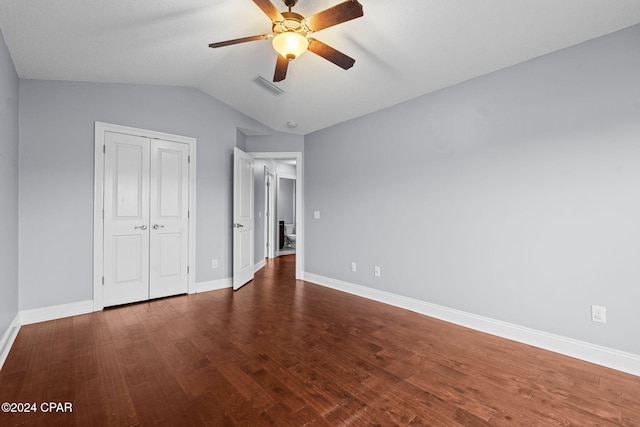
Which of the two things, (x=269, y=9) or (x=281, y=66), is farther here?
(x=281, y=66)

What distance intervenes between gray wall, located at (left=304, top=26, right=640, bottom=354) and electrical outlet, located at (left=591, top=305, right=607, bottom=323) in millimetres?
35

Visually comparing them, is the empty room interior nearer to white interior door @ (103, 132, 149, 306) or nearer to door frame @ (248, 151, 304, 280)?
white interior door @ (103, 132, 149, 306)

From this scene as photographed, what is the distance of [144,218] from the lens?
11.8 ft

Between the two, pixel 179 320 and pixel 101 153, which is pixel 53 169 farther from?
pixel 179 320

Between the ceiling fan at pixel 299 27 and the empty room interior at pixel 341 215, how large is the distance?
0.02 m

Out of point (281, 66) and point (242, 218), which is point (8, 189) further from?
point (281, 66)

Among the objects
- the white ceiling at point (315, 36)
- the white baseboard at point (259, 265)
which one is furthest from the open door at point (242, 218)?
the white ceiling at point (315, 36)

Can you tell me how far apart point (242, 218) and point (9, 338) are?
2699mm

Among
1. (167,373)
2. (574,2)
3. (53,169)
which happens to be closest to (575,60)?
(574,2)

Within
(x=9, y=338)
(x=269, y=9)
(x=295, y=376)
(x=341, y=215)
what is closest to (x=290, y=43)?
(x=269, y=9)

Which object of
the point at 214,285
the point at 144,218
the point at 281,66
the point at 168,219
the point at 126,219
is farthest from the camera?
the point at 214,285

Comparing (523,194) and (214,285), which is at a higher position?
(523,194)

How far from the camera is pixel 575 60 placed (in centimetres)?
234

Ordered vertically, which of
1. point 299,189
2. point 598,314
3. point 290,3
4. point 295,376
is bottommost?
point 295,376
